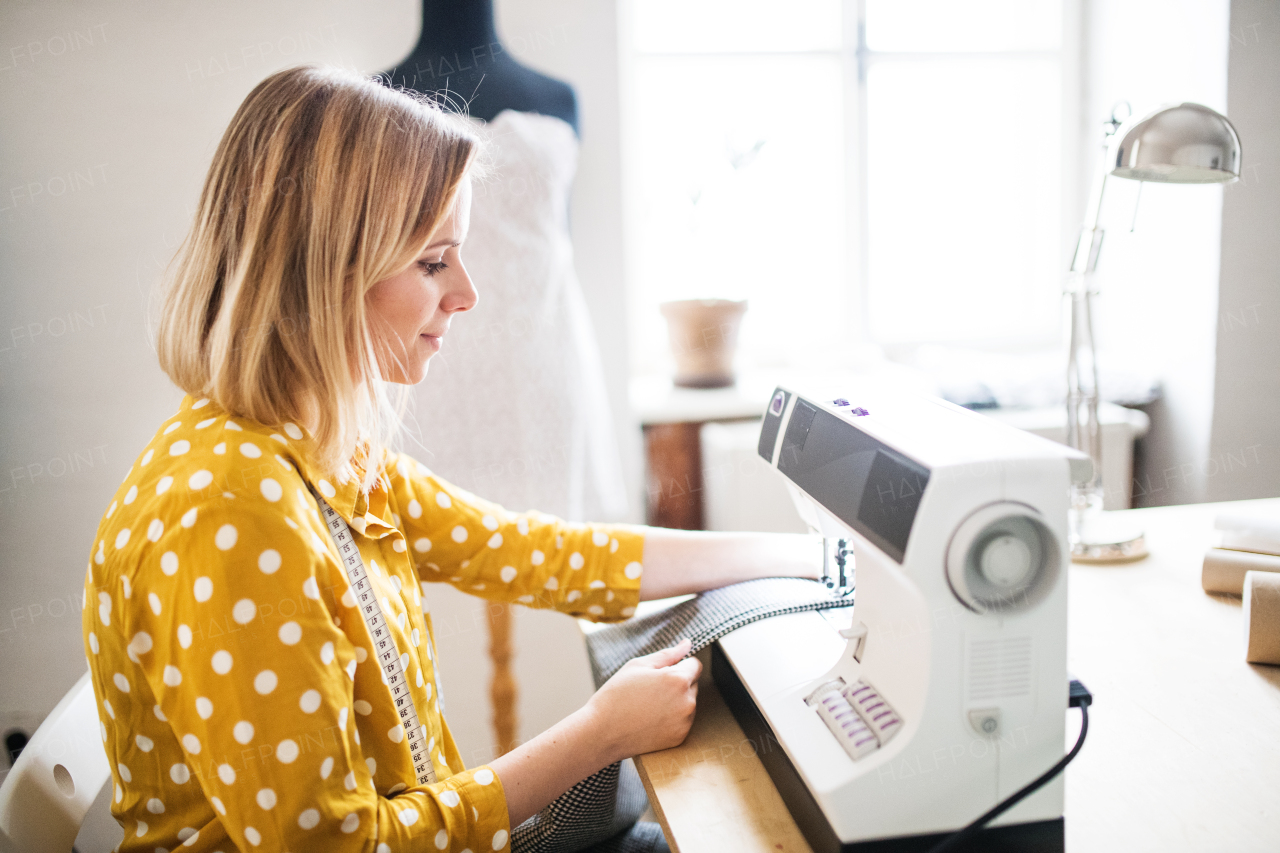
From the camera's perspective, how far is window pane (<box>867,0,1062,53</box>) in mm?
2207

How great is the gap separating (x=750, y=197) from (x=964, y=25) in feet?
2.35

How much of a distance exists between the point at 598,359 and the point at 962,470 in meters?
1.20

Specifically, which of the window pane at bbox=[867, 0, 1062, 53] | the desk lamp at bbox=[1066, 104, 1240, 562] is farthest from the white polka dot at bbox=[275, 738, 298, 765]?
the window pane at bbox=[867, 0, 1062, 53]

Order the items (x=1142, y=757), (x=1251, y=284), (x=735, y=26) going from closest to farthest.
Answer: (x=1142, y=757)
(x=1251, y=284)
(x=735, y=26)

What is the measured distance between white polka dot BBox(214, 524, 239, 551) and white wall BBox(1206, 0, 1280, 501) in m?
1.99

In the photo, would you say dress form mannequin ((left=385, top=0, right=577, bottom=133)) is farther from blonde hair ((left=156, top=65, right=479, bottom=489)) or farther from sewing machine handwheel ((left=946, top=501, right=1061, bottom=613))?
sewing machine handwheel ((left=946, top=501, right=1061, bottom=613))

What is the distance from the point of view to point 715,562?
1007 millimetres

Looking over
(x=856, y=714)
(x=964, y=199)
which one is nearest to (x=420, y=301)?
(x=856, y=714)

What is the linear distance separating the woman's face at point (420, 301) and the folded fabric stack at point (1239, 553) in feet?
3.04

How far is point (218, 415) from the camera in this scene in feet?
2.40

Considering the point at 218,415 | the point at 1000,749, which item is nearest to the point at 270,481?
the point at 218,415

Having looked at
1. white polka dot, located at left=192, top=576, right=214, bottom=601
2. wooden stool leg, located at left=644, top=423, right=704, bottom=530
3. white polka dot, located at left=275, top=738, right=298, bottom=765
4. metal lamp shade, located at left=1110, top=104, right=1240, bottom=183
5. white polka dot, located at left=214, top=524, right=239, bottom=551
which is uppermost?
metal lamp shade, located at left=1110, top=104, right=1240, bottom=183

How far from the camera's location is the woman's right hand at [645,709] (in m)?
0.77

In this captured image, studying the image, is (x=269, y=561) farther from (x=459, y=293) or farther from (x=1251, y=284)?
(x=1251, y=284)
